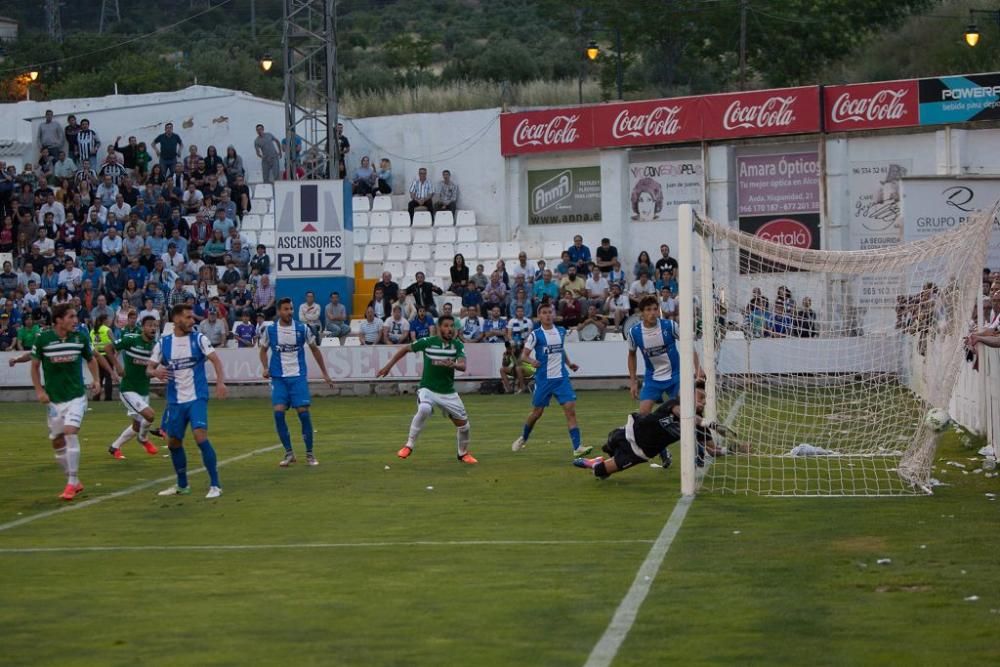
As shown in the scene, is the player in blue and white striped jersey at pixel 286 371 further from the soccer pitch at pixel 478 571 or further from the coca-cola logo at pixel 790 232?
the coca-cola logo at pixel 790 232

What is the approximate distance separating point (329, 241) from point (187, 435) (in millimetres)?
13591

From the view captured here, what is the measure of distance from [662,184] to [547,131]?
364cm

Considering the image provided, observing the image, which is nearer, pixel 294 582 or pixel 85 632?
pixel 85 632

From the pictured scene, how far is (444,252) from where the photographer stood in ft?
132

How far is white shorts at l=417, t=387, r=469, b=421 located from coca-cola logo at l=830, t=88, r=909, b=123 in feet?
75.0

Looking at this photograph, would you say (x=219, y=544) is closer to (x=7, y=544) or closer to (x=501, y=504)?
(x=7, y=544)

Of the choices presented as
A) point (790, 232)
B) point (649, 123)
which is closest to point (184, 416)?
point (790, 232)

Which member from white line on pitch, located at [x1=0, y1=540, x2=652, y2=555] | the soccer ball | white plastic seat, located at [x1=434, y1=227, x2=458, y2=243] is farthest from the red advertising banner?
white line on pitch, located at [x1=0, y1=540, x2=652, y2=555]

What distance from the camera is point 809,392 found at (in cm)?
1911

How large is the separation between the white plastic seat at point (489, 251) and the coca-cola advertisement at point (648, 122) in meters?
4.21

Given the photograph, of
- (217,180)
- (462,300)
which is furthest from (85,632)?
(217,180)

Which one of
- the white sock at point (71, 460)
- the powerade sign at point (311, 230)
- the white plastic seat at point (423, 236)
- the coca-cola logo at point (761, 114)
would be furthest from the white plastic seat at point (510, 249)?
the white sock at point (71, 460)

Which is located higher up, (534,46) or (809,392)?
(534,46)

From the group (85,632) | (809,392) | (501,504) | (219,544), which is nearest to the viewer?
(85,632)
